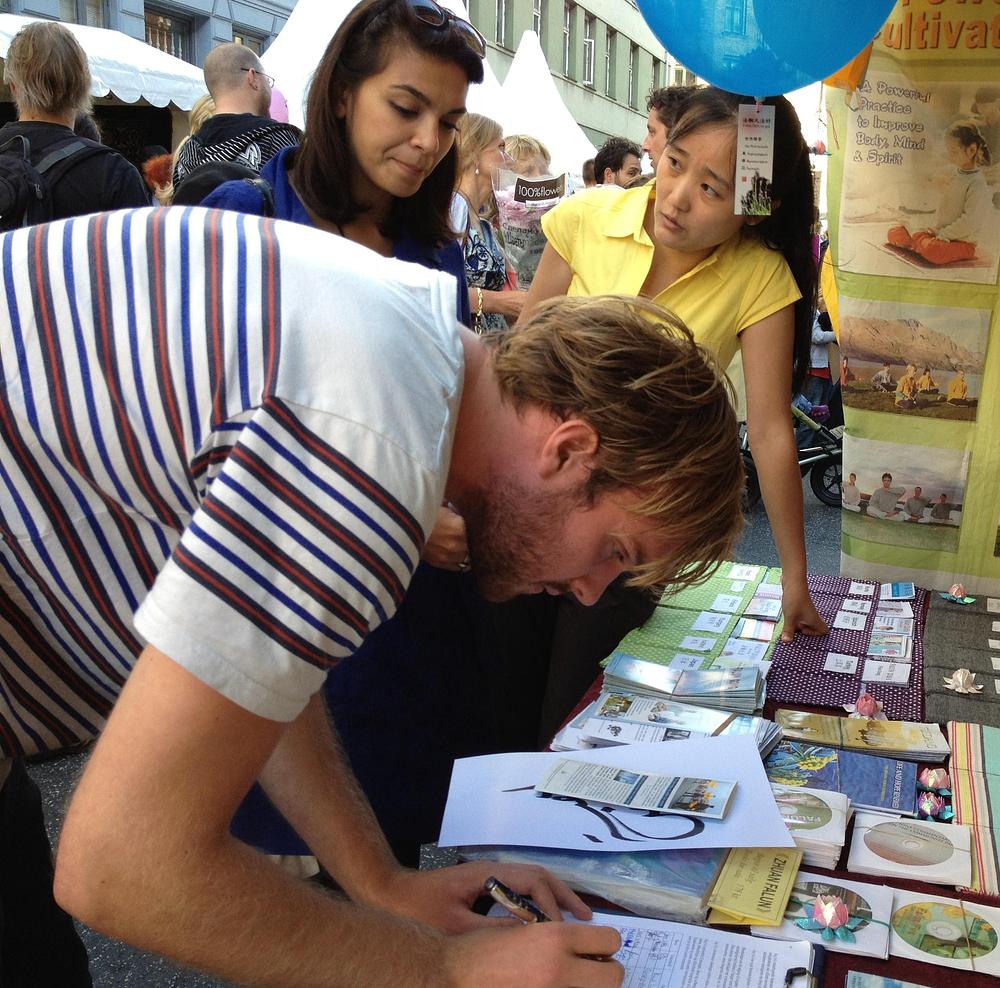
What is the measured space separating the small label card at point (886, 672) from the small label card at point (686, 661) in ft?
0.80

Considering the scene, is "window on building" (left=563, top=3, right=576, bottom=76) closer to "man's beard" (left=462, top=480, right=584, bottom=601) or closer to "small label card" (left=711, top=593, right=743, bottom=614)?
"small label card" (left=711, top=593, right=743, bottom=614)

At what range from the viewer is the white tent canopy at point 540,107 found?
31.0ft

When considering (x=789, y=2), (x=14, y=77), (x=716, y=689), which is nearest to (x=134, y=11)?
(x=14, y=77)

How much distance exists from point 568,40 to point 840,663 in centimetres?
2068

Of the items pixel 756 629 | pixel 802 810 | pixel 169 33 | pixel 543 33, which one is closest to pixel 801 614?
pixel 756 629

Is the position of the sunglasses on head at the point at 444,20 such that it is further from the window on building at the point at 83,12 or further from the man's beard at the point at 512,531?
the window on building at the point at 83,12

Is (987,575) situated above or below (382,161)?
below

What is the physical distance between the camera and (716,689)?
58.0 inches

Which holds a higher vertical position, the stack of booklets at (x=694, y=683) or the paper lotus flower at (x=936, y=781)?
the paper lotus flower at (x=936, y=781)

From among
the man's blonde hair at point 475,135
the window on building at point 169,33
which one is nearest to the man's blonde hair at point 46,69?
the man's blonde hair at point 475,135

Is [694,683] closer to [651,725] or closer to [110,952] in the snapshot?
[651,725]

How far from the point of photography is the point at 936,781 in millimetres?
1271

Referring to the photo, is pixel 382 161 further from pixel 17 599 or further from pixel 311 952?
pixel 311 952

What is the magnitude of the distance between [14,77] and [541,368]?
266 centimetres
